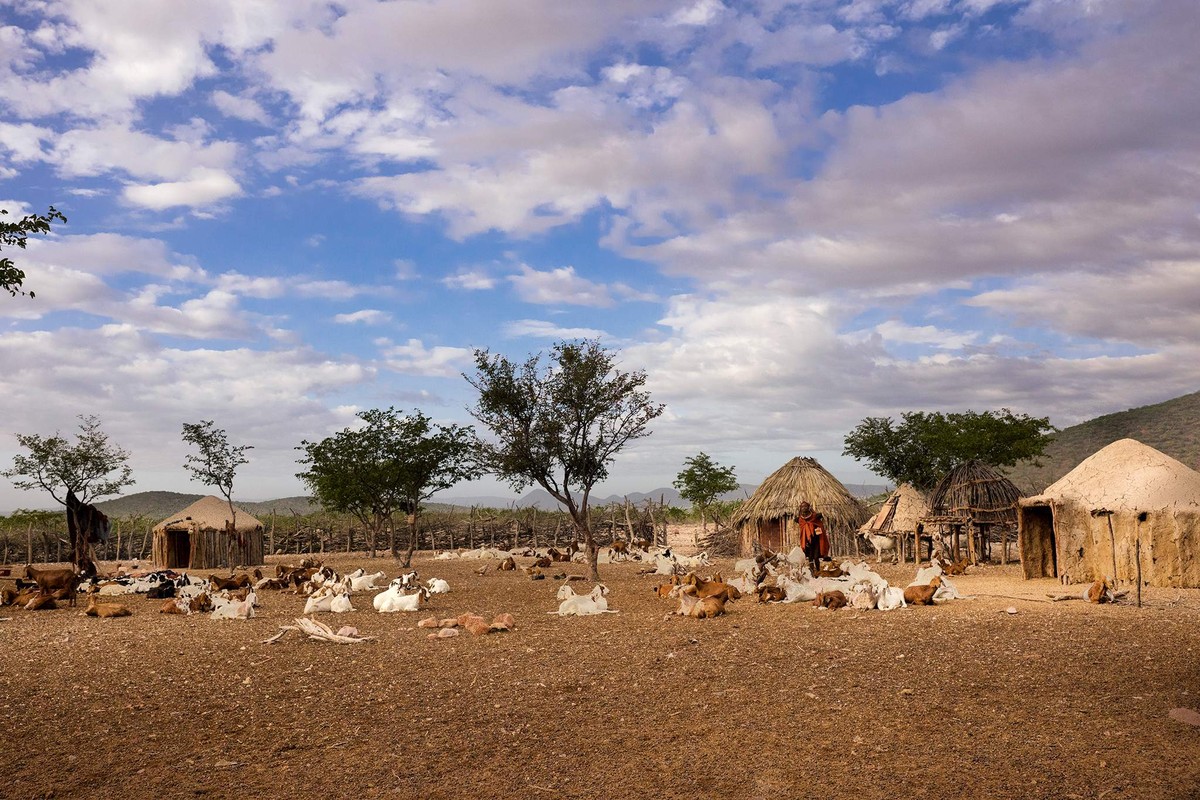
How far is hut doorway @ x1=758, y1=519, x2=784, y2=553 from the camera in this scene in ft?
111

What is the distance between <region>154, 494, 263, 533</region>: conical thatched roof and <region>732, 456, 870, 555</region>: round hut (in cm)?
1953

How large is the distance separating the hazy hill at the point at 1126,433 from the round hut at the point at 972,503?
50428mm

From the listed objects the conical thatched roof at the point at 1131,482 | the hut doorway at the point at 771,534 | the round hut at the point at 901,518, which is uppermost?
the conical thatched roof at the point at 1131,482

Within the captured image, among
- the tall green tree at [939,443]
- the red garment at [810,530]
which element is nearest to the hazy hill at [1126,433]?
the tall green tree at [939,443]

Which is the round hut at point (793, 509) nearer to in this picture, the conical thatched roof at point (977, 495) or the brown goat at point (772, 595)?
the conical thatched roof at point (977, 495)

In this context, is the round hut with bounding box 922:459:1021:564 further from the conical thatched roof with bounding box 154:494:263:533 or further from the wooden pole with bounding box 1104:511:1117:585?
the conical thatched roof with bounding box 154:494:263:533

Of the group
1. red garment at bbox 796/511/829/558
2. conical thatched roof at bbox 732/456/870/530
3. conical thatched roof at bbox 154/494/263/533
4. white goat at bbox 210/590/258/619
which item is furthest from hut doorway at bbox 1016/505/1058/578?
conical thatched roof at bbox 154/494/263/533

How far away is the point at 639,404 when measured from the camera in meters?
22.4

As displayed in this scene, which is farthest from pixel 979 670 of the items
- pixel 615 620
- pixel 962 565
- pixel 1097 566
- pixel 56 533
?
pixel 56 533

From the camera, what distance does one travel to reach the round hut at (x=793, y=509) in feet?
107

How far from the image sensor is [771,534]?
1347 inches

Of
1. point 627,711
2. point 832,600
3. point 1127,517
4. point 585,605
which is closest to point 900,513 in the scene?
point 1127,517

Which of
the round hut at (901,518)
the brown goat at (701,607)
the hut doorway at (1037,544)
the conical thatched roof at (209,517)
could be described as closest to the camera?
the brown goat at (701,607)

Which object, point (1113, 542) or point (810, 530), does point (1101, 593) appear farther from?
point (810, 530)
